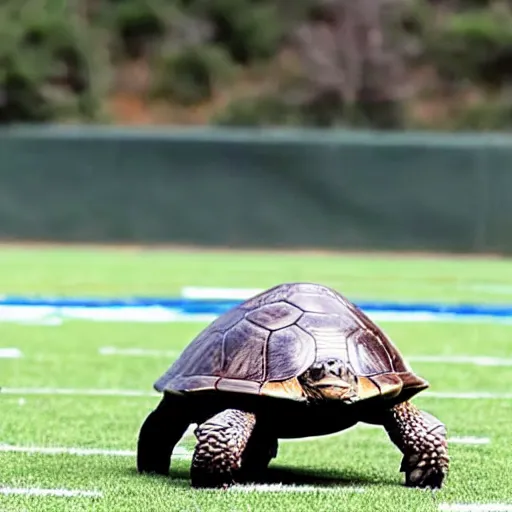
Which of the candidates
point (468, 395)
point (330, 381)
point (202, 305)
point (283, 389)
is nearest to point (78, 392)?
point (468, 395)

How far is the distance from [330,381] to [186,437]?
6.48 ft

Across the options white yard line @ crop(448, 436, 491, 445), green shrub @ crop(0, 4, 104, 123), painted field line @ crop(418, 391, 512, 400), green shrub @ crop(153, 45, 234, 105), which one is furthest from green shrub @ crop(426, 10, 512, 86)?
white yard line @ crop(448, 436, 491, 445)

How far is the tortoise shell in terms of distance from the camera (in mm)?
5133

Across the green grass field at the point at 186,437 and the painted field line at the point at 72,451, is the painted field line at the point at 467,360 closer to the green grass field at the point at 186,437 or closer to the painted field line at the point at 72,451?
the green grass field at the point at 186,437

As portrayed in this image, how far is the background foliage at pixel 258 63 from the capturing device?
40.4 metres

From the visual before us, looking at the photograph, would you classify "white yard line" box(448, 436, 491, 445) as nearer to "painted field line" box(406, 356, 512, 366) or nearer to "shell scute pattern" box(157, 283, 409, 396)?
"shell scute pattern" box(157, 283, 409, 396)

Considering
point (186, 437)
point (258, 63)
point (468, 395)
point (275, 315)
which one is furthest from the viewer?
point (258, 63)

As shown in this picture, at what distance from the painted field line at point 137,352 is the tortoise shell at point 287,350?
466 cm

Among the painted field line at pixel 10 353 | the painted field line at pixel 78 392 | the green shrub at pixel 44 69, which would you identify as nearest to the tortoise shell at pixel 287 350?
the painted field line at pixel 78 392

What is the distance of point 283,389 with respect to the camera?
507 centimetres

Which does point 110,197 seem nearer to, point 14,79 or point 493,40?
point 14,79

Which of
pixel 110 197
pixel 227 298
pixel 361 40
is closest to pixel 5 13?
pixel 361 40

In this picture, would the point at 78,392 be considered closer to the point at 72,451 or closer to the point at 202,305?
the point at 72,451

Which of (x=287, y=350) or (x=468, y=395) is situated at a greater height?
(x=287, y=350)
